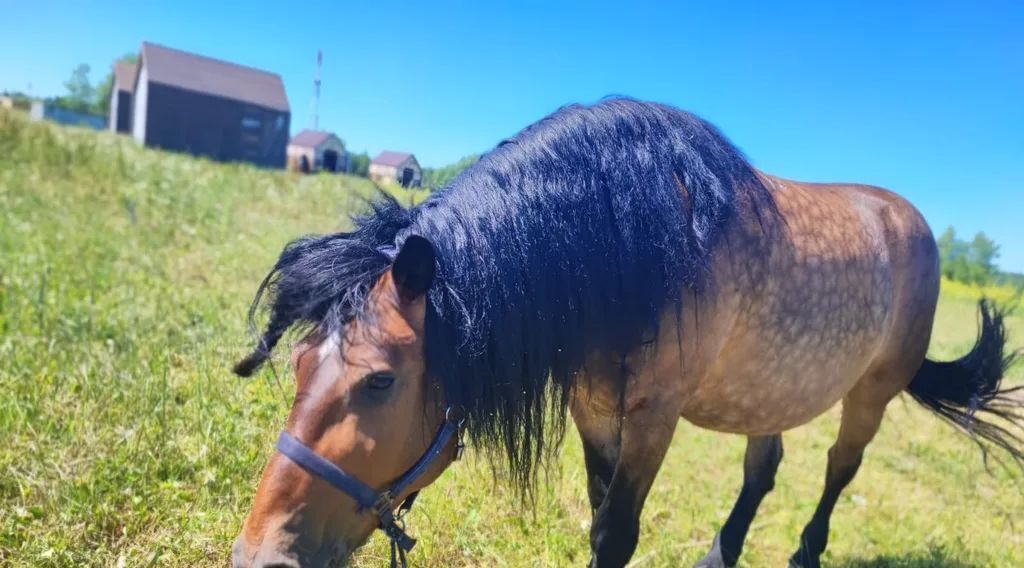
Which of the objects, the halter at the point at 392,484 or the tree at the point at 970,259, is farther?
the tree at the point at 970,259

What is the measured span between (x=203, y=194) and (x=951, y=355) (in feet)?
45.9

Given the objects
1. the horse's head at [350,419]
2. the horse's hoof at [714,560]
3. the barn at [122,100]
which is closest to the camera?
the horse's head at [350,419]

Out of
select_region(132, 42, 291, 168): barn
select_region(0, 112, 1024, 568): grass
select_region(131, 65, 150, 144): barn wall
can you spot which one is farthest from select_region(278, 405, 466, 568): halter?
select_region(131, 65, 150, 144): barn wall

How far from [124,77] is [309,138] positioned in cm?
1168

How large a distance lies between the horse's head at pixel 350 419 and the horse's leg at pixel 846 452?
9.41ft

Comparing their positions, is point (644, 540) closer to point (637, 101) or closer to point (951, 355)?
point (637, 101)

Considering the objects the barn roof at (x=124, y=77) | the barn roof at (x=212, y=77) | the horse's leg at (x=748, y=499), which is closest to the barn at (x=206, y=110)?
the barn roof at (x=212, y=77)

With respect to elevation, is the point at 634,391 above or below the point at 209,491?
above

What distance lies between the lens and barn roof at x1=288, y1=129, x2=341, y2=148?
36.6m

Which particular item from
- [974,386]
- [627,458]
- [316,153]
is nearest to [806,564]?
[974,386]

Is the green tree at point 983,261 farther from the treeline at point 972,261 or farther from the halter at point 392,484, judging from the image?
the halter at point 392,484

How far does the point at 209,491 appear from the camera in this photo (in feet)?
8.57

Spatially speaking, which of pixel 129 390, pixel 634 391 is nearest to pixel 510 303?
pixel 634 391

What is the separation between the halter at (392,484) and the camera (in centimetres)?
142
